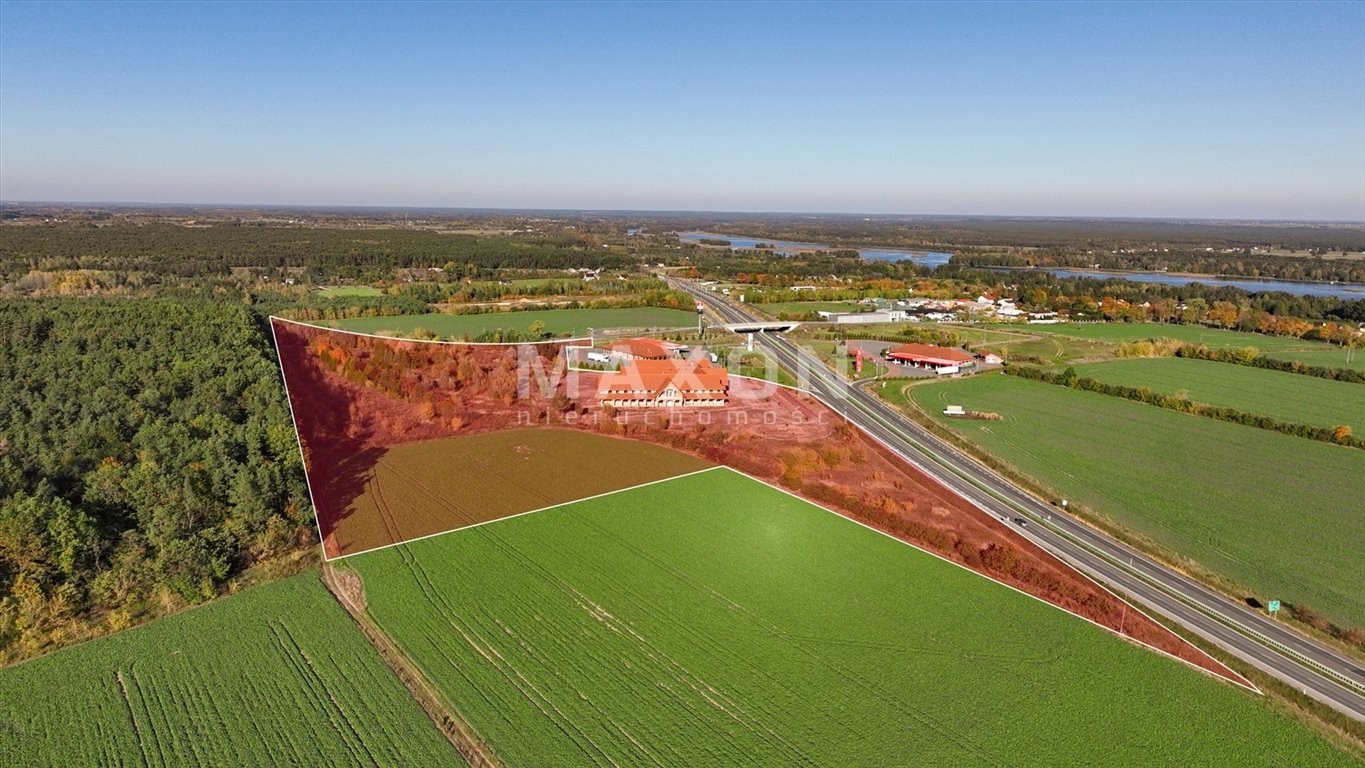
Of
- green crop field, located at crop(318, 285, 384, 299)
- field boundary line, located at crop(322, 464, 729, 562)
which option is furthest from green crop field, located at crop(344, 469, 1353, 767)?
green crop field, located at crop(318, 285, 384, 299)

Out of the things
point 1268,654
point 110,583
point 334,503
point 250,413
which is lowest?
point 1268,654

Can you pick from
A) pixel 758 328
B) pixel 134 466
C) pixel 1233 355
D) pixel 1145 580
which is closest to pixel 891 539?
pixel 1145 580

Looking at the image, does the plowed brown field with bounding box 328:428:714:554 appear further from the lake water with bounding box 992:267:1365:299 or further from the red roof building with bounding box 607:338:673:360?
the lake water with bounding box 992:267:1365:299

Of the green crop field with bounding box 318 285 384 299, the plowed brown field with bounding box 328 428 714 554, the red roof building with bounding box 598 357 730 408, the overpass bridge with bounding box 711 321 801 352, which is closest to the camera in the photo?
the plowed brown field with bounding box 328 428 714 554

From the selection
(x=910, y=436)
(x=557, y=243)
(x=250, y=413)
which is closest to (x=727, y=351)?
(x=910, y=436)

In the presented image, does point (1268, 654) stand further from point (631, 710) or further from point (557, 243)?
point (557, 243)

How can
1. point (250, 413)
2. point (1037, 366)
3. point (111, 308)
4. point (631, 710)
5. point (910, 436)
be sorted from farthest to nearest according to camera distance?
point (1037, 366) < point (910, 436) < point (111, 308) < point (250, 413) < point (631, 710)

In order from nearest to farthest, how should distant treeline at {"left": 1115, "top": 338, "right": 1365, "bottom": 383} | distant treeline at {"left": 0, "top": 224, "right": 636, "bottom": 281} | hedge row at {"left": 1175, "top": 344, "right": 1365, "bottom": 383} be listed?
hedge row at {"left": 1175, "top": 344, "right": 1365, "bottom": 383}
distant treeline at {"left": 1115, "top": 338, "right": 1365, "bottom": 383}
distant treeline at {"left": 0, "top": 224, "right": 636, "bottom": 281}
